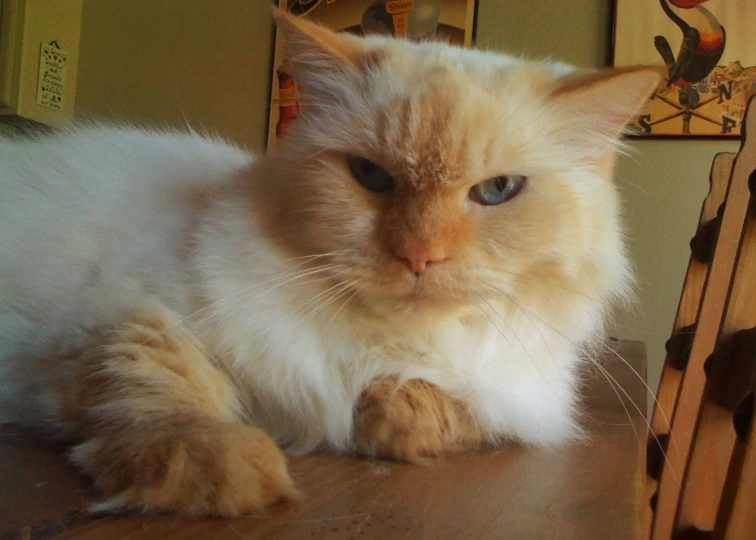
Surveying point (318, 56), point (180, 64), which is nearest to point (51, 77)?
point (180, 64)

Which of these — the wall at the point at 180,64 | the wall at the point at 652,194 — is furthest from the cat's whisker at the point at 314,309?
the wall at the point at 180,64

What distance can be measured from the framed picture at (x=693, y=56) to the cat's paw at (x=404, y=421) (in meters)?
1.91

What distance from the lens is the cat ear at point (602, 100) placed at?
0.86 m

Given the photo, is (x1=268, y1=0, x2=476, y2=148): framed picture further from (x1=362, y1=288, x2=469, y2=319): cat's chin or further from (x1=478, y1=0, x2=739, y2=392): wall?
(x1=362, y1=288, x2=469, y2=319): cat's chin

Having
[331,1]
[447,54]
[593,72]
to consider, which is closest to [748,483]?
[593,72]

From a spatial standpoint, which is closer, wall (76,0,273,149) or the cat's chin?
the cat's chin

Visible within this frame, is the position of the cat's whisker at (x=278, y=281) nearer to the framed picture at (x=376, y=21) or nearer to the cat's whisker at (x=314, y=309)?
the cat's whisker at (x=314, y=309)

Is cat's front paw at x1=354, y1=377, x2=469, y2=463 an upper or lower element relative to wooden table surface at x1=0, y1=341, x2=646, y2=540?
upper

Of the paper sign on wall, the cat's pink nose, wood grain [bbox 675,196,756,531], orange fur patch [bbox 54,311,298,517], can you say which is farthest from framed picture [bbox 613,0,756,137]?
the paper sign on wall

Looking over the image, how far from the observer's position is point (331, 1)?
2.90m

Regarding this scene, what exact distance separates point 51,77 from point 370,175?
10.5 feet

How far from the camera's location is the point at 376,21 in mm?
2816

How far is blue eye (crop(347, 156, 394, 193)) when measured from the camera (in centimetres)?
84

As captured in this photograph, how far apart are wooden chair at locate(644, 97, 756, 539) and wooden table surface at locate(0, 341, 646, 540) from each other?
0.45 ft
